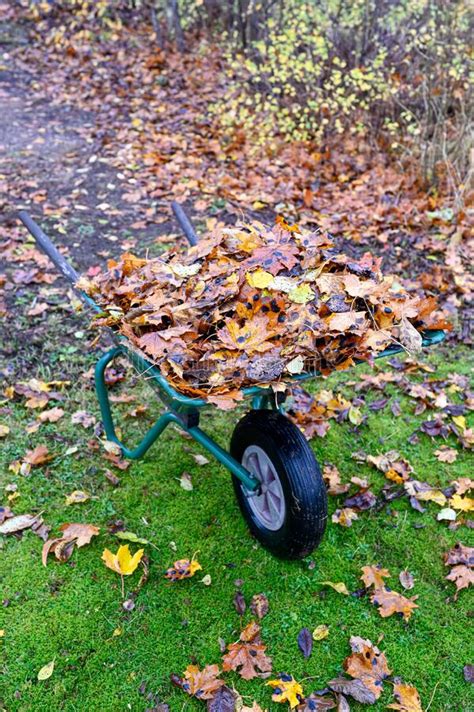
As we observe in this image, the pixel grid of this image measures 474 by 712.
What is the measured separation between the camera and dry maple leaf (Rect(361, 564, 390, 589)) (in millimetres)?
2518

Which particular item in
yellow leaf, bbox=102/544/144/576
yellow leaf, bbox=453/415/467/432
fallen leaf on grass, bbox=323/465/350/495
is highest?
yellow leaf, bbox=102/544/144/576

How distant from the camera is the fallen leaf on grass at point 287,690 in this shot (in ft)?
6.94

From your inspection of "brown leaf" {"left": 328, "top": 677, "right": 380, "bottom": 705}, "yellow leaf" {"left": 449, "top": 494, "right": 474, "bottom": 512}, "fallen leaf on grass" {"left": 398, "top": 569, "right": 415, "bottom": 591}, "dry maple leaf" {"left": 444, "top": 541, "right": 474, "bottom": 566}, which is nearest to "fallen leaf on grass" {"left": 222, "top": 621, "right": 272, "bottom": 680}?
"brown leaf" {"left": 328, "top": 677, "right": 380, "bottom": 705}

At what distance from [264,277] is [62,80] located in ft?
26.4

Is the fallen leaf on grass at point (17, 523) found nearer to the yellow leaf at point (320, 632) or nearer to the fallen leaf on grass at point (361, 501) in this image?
the yellow leaf at point (320, 632)

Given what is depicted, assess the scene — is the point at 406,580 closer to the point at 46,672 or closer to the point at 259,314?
the point at 259,314

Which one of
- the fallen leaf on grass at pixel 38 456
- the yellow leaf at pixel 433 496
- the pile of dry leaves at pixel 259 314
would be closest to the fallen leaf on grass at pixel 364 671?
the yellow leaf at pixel 433 496

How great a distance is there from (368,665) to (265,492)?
78cm

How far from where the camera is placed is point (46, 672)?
87.0 inches

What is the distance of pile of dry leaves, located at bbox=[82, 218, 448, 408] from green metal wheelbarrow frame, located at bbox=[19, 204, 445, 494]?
45 mm

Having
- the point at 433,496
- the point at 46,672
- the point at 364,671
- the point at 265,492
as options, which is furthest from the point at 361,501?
the point at 46,672

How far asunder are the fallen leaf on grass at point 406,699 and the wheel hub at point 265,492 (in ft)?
2.40

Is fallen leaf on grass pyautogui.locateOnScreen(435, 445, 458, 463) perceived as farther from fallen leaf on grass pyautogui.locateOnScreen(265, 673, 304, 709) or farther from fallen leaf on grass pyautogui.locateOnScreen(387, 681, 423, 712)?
fallen leaf on grass pyautogui.locateOnScreen(265, 673, 304, 709)

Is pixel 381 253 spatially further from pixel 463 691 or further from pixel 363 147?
pixel 463 691
